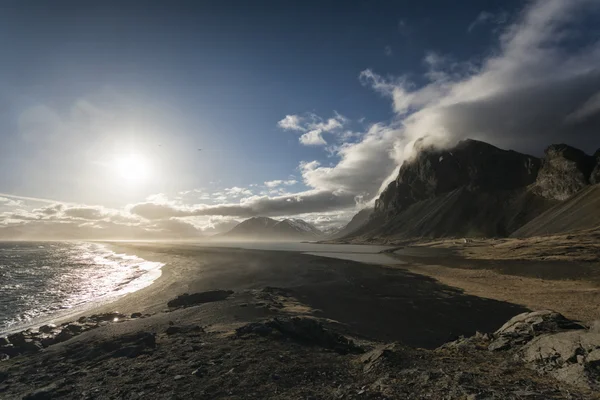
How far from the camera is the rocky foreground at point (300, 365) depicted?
9.02m

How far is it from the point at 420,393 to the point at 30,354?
19.9 meters

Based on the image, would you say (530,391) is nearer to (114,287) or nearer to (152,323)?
(152,323)

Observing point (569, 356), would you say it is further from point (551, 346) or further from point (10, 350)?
point (10, 350)

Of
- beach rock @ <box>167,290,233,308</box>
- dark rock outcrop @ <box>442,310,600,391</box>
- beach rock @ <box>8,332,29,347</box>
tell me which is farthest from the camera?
beach rock @ <box>167,290,233,308</box>

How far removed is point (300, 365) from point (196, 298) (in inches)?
774

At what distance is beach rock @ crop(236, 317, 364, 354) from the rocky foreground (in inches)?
2.1

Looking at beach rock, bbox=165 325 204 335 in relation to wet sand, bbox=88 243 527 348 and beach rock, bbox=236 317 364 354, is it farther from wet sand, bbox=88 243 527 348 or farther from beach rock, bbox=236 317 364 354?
wet sand, bbox=88 243 527 348

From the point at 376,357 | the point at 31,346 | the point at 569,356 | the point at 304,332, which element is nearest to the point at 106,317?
the point at 31,346

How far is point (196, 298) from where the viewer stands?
1128 inches

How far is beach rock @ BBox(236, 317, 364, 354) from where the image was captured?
1449 centimetres

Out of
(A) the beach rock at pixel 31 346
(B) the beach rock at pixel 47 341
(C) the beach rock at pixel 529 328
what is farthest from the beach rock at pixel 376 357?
(B) the beach rock at pixel 47 341

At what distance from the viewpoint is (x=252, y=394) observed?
9.64 m

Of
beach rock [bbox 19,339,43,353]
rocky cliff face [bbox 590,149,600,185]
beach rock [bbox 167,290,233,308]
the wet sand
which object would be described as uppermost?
rocky cliff face [bbox 590,149,600,185]

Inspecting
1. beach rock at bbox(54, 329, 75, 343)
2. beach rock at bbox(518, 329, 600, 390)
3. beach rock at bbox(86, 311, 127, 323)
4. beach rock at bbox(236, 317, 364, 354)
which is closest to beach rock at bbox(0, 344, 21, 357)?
beach rock at bbox(54, 329, 75, 343)
